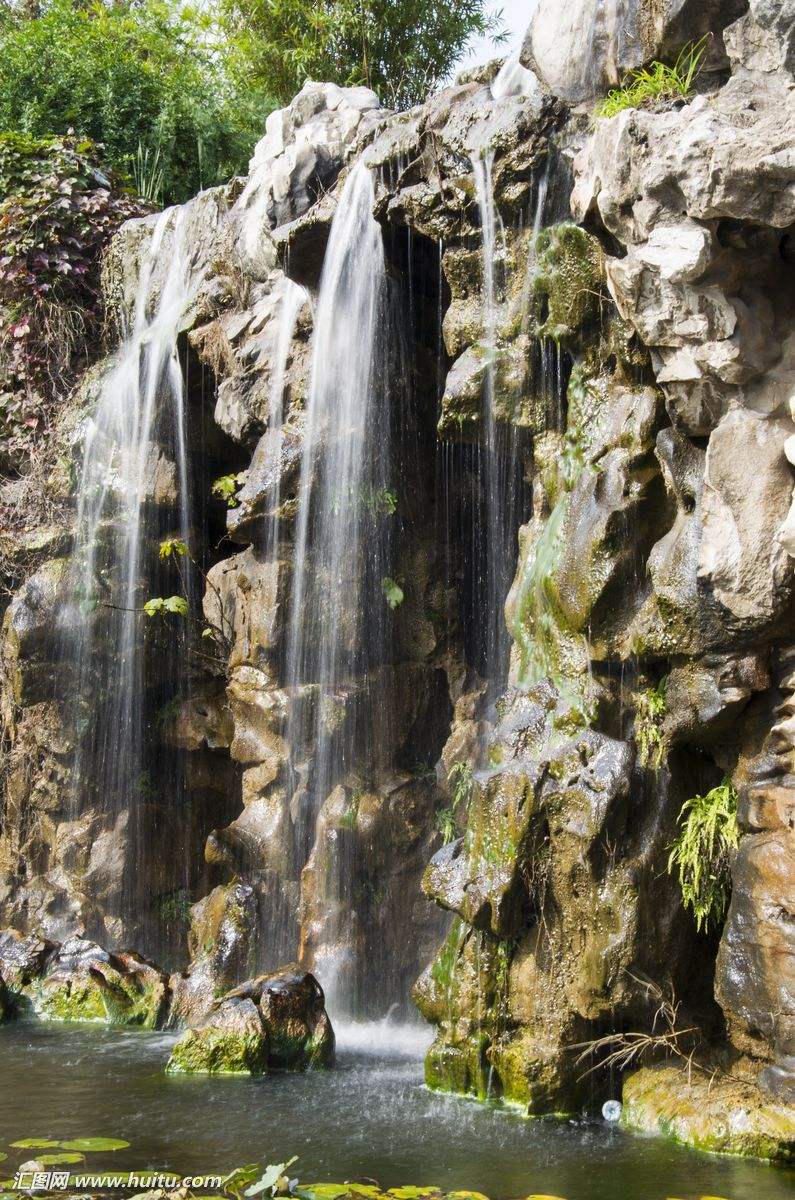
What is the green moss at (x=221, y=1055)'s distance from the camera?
9.08 meters

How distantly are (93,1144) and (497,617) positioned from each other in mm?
7163

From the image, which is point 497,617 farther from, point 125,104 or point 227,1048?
point 125,104

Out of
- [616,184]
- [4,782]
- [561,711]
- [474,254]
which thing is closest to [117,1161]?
[561,711]

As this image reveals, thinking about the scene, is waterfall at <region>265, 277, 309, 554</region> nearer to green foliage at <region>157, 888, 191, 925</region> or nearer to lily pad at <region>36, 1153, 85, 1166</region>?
green foliage at <region>157, 888, 191, 925</region>

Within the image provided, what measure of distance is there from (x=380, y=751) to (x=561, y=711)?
4170 mm

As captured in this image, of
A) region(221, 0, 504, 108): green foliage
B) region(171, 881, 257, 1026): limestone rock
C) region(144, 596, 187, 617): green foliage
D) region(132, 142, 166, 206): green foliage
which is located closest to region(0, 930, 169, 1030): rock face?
region(171, 881, 257, 1026): limestone rock

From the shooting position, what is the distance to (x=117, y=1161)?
6.73 meters

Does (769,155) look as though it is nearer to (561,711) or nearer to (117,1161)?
(561,711)

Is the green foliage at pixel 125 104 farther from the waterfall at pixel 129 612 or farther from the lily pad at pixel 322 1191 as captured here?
the lily pad at pixel 322 1191

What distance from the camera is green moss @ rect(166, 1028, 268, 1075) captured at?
9.08 meters

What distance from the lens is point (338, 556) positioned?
41.8 ft

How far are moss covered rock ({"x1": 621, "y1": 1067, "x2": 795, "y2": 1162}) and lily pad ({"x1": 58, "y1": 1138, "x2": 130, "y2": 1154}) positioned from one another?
325 centimetres

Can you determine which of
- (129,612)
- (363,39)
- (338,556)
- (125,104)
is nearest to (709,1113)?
(338,556)

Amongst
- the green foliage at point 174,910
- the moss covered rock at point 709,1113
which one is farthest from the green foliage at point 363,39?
the moss covered rock at point 709,1113
